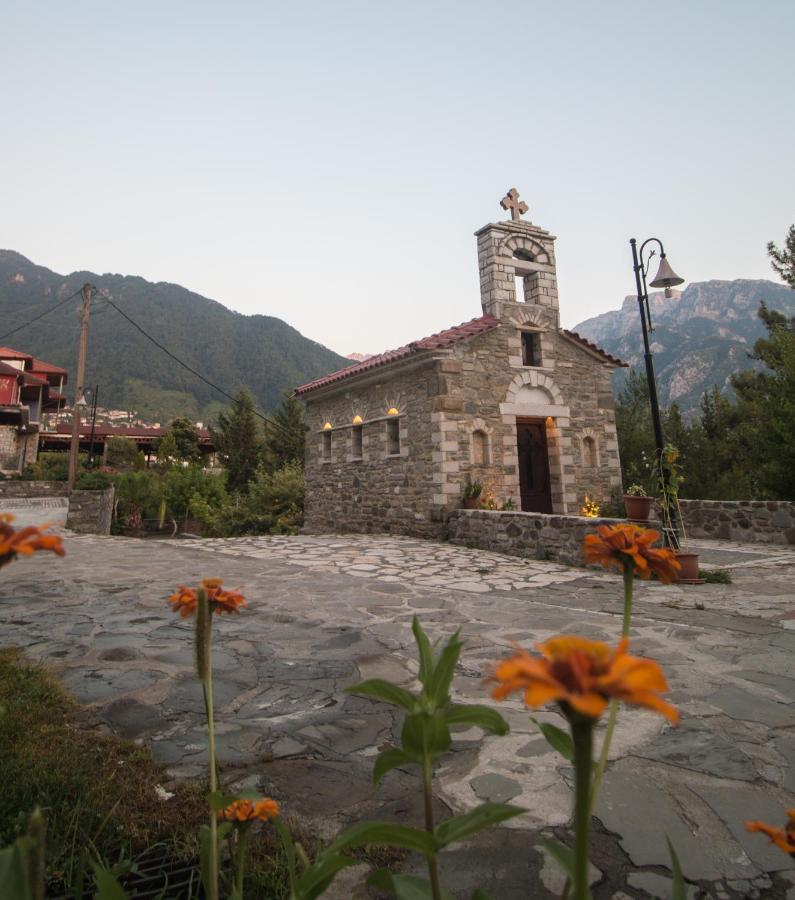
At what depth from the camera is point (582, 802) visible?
0.67m

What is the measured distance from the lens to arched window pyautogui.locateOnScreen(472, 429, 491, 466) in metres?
11.0

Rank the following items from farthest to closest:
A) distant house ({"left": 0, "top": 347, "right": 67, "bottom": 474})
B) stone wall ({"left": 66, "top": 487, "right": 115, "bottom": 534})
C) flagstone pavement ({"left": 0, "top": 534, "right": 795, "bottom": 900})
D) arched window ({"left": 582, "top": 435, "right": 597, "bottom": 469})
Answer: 1. distant house ({"left": 0, "top": 347, "right": 67, "bottom": 474})
2. stone wall ({"left": 66, "top": 487, "right": 115, "bottom": 534})
3. arched window ({"left": 582, "top": 435, "right": 597, "bottom": 469})
4. flagstone pavement ({"left": 0, "top": 534, "right": 795, "bottom": 900})

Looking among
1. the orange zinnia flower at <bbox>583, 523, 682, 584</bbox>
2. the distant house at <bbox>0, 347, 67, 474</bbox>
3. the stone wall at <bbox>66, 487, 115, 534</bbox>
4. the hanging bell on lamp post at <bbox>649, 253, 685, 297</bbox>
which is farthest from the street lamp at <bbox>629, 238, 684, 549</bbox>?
the distant house at <bbox>0, 347, 67, 474</bbox>

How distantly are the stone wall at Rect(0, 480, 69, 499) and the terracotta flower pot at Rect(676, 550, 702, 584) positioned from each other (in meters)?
24.5

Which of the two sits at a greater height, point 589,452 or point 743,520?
point 589,452

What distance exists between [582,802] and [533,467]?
38.3ft

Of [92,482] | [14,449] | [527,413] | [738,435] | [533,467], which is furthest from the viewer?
[14,449]

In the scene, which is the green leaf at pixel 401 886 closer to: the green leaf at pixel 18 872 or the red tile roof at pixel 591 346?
the green leaf at pixel 18 872

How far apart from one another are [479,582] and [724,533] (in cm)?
727

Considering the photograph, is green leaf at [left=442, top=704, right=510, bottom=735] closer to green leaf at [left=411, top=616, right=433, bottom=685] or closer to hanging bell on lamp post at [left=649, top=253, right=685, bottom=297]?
green leaf at [left=411, top=616, right=433, bottom=685]

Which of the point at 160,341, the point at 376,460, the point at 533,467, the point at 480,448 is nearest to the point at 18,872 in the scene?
the point at 480,448

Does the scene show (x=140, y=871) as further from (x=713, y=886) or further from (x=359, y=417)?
(x=359, y=417)

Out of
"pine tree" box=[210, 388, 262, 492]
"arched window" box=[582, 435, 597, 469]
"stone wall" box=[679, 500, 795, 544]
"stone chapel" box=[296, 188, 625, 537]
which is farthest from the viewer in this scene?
"pine tree" box=[210, 388, 262, 492]

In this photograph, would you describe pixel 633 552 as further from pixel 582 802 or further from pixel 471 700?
pixel 471 700
